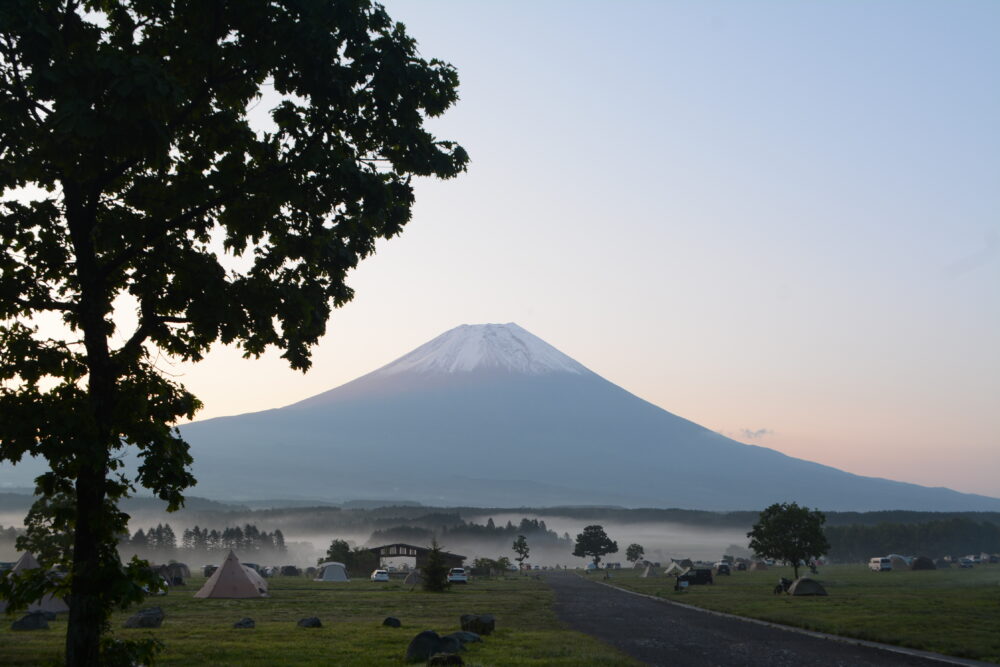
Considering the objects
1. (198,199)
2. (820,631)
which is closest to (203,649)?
(198,199)

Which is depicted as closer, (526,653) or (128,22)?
(128,22)

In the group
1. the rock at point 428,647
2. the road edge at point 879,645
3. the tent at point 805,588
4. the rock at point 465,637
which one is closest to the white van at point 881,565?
the tent at point 805,588

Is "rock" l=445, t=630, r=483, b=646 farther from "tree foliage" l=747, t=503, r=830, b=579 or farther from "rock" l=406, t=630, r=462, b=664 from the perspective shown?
"tree foliage" l=747, t=503, r=830, b=579

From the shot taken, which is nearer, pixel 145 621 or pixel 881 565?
pixel 145 621

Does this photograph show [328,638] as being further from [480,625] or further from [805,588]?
[805,588]

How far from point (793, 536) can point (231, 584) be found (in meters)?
44.2

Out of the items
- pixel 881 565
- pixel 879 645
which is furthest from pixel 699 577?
pixel 879 645

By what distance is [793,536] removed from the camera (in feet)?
231

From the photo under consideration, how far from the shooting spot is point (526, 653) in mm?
21469

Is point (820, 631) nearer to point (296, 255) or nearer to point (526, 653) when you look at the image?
point (526, 653)

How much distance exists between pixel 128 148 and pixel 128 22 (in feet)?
9.87

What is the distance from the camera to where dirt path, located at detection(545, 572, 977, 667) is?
20.7 metres

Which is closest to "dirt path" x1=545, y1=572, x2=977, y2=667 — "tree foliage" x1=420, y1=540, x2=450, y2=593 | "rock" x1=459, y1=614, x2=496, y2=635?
"rock" x1=459, y1=614, x2=496, y2=635

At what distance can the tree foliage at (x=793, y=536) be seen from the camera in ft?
230
